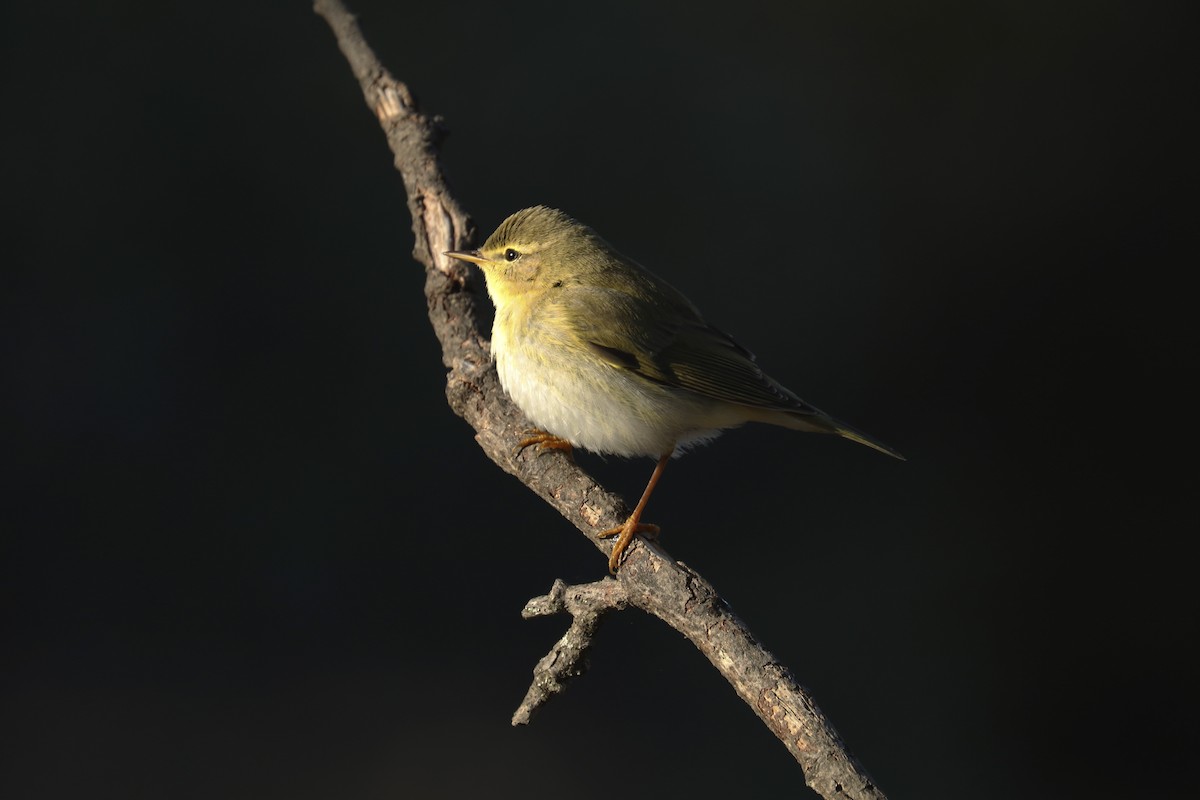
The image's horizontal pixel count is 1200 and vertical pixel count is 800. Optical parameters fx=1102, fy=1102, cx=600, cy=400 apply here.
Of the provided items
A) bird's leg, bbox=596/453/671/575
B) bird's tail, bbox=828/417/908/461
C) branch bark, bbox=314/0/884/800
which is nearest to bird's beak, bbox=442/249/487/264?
branch bark, bbox=314/0/884/800

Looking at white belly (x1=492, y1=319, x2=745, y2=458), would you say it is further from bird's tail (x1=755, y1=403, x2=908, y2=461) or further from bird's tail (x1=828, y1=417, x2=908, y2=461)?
bird's tail (x1=828, y1=417, x2=908, y2=461)

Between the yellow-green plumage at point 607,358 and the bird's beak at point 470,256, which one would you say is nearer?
the yellow-green plumage at point 607,358

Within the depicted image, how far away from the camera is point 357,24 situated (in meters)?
3.79

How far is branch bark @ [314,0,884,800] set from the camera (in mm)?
2096

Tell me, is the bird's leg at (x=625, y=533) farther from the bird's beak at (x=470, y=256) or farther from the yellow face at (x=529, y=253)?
the bird's beak at (x=470, y=256)

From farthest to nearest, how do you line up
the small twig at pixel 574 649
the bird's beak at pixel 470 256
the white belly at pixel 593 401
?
the bird's beak at pixel 470 256, the white belly at pixel 593 401, the small twig at pixel 574 649

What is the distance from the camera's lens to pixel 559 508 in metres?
3.02

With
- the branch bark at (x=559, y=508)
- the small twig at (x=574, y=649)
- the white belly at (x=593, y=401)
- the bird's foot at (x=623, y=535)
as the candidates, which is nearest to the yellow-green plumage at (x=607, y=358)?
the white belly at (x=593, y=401)

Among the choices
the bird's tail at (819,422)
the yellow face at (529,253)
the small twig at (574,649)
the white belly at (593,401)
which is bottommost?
the small twig at (574,649)

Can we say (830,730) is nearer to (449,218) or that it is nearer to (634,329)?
(634,329)

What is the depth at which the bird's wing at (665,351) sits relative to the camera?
3033mm

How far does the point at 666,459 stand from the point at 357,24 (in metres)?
1.88

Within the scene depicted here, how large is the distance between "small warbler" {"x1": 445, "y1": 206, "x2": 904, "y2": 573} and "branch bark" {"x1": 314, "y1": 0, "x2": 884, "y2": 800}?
0.47ft

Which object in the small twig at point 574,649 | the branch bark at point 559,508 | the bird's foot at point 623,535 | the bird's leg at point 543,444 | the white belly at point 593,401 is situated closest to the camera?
the branch bark at point 559,508
